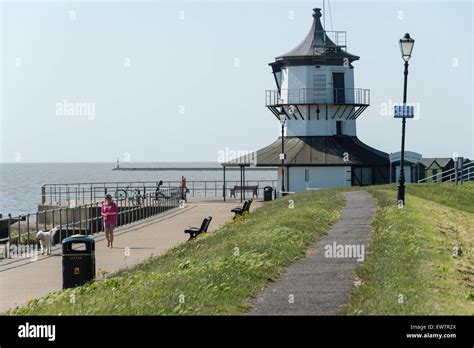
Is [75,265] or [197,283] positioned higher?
[197,283]

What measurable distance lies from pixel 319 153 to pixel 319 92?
458 centimetres

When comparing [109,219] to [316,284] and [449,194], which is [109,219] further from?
[449,194]

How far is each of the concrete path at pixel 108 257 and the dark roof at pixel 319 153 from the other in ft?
56.8

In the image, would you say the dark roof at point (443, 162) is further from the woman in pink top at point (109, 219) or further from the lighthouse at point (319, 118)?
the woman in pink top at point (109, 219)

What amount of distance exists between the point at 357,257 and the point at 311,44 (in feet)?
155

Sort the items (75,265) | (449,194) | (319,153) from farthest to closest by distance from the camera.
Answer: (319,153)
(449,194)
(75,265)

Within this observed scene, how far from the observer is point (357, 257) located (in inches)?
691

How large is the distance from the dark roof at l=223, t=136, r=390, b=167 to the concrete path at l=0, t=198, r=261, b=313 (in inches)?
682

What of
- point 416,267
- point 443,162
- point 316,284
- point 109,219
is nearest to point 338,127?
point 443,162

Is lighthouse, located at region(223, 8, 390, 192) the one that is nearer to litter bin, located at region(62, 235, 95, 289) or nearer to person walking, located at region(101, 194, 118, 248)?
person walking, located at region(101, 194, 118, 248)

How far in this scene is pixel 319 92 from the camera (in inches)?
2451

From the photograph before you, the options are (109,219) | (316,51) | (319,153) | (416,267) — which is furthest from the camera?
(316,51)
